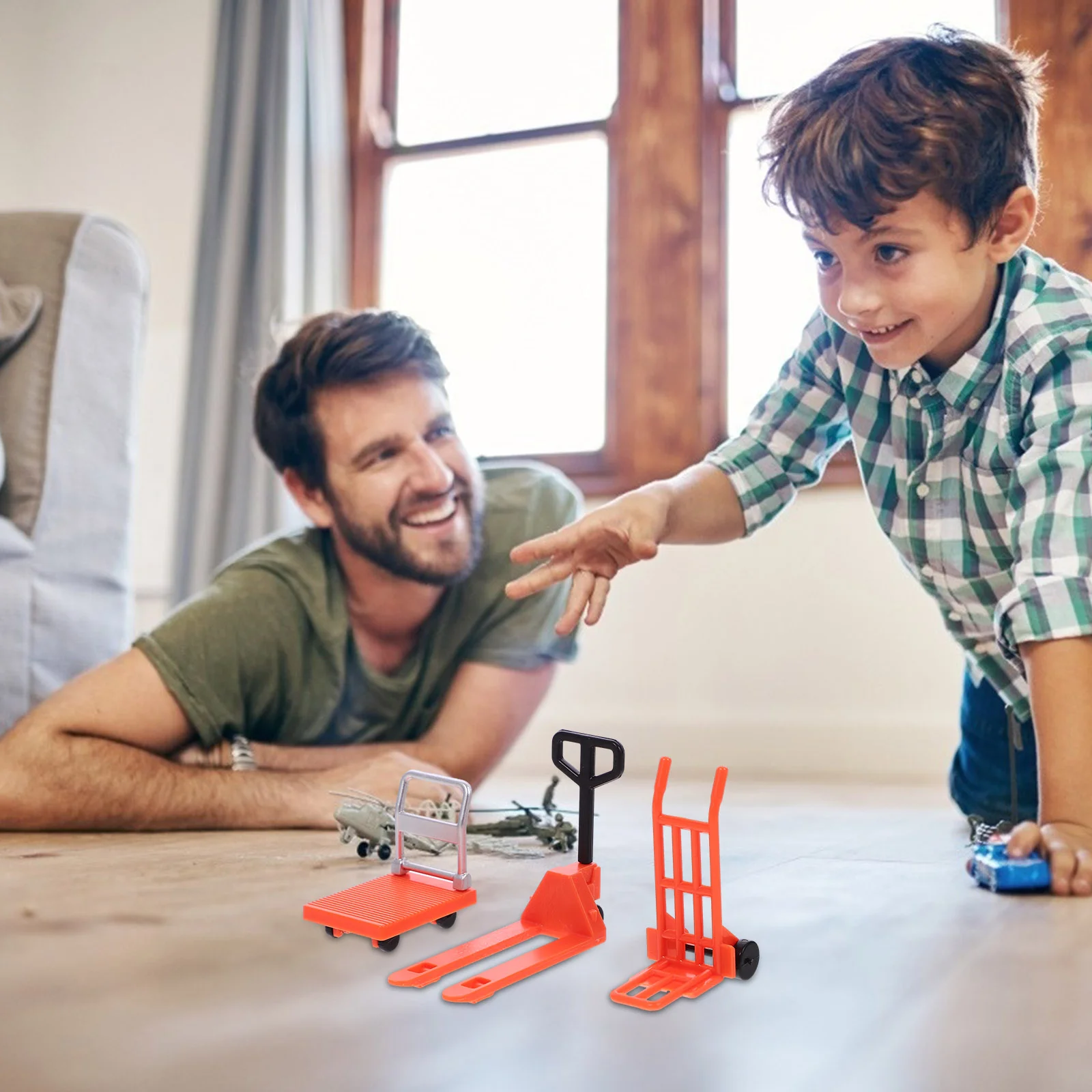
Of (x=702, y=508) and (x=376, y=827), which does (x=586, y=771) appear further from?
(x=702, y=508)

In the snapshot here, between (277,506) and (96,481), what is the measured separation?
895 mm

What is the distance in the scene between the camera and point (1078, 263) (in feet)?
6.98

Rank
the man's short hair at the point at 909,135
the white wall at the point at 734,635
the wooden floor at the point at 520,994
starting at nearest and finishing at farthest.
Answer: the wooden floor at the point at 520,994, the man's short hair at the point at 909,135, the white wall at the point at 734,635

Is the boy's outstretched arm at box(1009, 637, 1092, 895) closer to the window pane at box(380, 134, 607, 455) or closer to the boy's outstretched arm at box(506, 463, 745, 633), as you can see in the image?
the boy's outstretched arm at box(506, 463, 745, 633)

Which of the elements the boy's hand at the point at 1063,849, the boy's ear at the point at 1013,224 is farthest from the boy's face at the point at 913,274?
the boy's hand at the point at 1063,849

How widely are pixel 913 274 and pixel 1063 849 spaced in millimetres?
467

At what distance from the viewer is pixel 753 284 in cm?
239

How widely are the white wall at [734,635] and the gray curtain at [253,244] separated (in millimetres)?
197

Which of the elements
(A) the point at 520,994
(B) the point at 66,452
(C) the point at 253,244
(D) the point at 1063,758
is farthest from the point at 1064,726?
(C) the point at 253,244

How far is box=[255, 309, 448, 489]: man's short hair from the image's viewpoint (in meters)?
1.60

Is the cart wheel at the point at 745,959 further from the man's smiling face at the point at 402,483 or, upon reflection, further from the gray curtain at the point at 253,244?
the gray curtain at the point at 253,244

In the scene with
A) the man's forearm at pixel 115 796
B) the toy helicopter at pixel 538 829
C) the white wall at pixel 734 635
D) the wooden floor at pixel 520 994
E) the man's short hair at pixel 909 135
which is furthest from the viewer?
the white wall at pixel 734 635

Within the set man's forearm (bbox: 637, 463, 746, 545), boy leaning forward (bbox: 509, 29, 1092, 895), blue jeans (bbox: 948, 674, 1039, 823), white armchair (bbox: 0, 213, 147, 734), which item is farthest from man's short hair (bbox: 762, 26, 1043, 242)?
white armchair (bbox: 0, 213, 147, 734)

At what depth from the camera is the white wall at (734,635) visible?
2.18 meters
